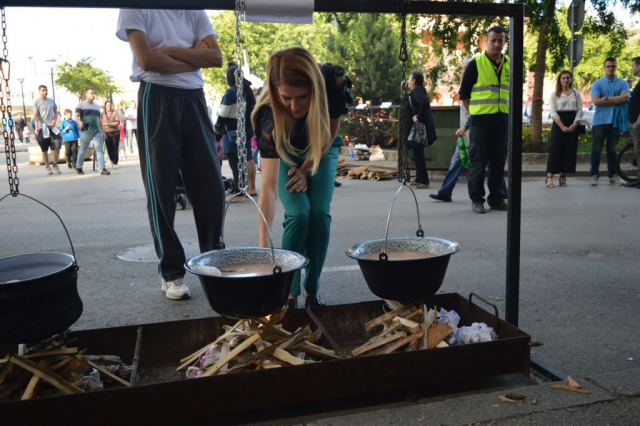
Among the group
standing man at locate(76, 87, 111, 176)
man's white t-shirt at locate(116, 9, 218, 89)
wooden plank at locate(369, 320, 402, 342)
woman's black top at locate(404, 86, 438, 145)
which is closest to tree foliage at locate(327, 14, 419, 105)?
standing man at locate(76, 87, 111, 176)

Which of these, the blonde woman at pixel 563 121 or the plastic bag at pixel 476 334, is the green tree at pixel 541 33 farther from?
the plastic bag at pixel 476 334

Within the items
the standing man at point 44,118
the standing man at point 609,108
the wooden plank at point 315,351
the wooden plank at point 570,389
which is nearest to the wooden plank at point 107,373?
the wooden plank at point 315,351

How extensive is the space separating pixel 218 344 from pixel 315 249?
1068 mm

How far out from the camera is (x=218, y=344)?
305 cm

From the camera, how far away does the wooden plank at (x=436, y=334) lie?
2972 mm

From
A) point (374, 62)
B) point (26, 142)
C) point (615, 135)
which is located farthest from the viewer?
point (26, 142)

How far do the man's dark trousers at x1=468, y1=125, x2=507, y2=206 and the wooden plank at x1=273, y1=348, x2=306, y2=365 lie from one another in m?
5.95

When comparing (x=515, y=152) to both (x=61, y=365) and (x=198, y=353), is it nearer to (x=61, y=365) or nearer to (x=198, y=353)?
(x=198, y=353)

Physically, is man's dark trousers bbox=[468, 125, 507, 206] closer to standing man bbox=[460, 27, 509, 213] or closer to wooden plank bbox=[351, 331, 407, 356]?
standing man bbox=[460, 27, 509, 213]

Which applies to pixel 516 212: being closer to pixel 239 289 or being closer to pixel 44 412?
pixel 239 289

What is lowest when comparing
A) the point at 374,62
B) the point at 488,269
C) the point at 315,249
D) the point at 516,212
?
the point at 488,269

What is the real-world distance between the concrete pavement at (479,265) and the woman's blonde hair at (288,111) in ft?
4.02

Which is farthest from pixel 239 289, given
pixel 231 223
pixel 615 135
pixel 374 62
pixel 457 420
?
pixel 374 62

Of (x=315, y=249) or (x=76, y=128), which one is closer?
(x=315, y=249)
